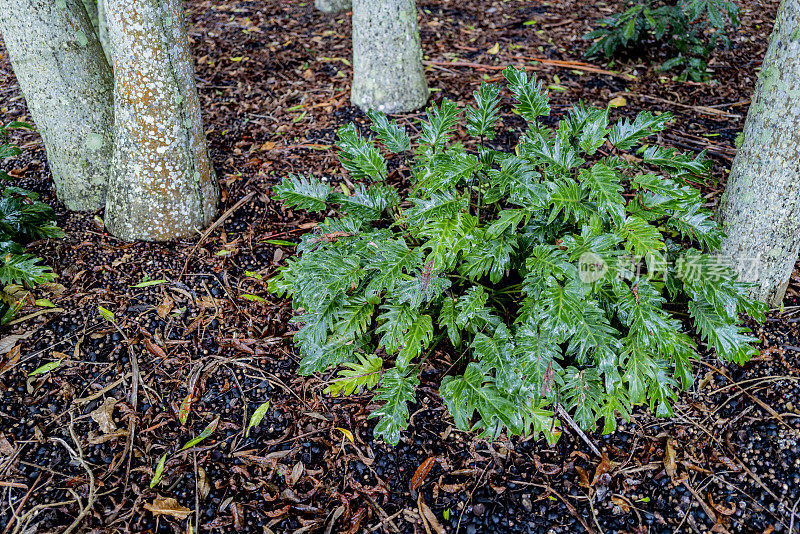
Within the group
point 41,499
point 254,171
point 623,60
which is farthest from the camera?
point 623,60

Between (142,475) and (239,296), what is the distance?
1093 millimetres

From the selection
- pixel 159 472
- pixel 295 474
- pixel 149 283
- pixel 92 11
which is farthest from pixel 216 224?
pixel 92 11

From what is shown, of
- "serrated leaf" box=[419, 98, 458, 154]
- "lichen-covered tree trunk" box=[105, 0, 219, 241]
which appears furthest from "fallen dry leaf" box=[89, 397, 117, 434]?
"serrated leaf" box=[419, 98, 458, 154]

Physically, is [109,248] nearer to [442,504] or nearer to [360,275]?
[360,275]

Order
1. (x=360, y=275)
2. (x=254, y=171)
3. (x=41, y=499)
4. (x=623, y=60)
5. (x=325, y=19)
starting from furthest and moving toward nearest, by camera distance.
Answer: (x=325, y=19)
(x=623, y=60)
(x=254, y=171)
(x=360, y=275)
(x=41, y=499)

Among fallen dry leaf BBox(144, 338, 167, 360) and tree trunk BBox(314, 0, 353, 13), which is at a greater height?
tree trunk BBox(314, 0, 353, 13)

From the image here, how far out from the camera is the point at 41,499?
2307mm

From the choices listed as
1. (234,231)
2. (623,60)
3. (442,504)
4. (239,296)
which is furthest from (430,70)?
(442,504)

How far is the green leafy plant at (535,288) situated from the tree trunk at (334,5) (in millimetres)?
4004

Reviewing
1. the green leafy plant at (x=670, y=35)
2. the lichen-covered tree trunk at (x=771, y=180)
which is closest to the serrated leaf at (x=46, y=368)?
the lichen-covered tree trunk at (x=771, y=180)

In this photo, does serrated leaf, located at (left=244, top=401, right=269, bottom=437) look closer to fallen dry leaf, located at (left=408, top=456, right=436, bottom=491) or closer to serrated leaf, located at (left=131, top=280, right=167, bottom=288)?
fallen dry leaf, located at (left=408, top=456, right=436, bottom=491)

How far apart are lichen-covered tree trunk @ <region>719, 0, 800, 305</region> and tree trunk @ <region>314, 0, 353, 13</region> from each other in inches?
182

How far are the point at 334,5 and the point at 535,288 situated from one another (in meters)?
4.98

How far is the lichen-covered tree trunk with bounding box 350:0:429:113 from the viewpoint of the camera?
13.3ft
